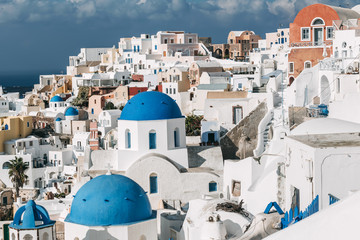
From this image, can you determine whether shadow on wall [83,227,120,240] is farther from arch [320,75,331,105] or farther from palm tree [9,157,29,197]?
palm tree [9,157,29,197]

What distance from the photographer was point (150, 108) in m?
21.6

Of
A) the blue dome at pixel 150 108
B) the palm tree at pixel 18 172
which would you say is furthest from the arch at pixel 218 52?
the blue dome at pixel 150 108

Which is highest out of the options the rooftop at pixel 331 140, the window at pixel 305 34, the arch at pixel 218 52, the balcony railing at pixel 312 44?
the arch at pixel 218 52

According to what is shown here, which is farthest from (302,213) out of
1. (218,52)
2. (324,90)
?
(218,52)

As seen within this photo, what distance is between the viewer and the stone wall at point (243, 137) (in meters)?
25.7

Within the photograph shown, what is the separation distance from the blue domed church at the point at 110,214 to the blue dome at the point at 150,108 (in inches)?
219

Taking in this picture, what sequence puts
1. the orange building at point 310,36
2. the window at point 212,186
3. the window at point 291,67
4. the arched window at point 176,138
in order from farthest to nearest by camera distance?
1. the window at point 291,67
2. the orange building at point 310,36
3. the arched window at point 176,138
4. the window at point 212,186

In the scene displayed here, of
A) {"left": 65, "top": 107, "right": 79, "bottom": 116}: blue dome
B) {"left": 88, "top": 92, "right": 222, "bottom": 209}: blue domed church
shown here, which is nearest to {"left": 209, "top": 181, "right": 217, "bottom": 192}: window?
{"left": 88, "top": 92, "right": 222, "bottom": 209}: blue domed church

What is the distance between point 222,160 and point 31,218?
31.0 ft

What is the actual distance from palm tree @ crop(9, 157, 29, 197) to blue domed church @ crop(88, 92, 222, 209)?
2078 cm

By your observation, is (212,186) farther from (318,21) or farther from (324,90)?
(318,21)

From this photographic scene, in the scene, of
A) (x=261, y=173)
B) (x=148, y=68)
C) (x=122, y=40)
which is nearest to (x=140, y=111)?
(x=261, y=173)

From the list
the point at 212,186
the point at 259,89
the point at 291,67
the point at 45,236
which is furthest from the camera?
the point at 259,89

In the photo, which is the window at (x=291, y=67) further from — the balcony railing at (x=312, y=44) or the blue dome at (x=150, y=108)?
the blue dome at (x=150, y=108)
